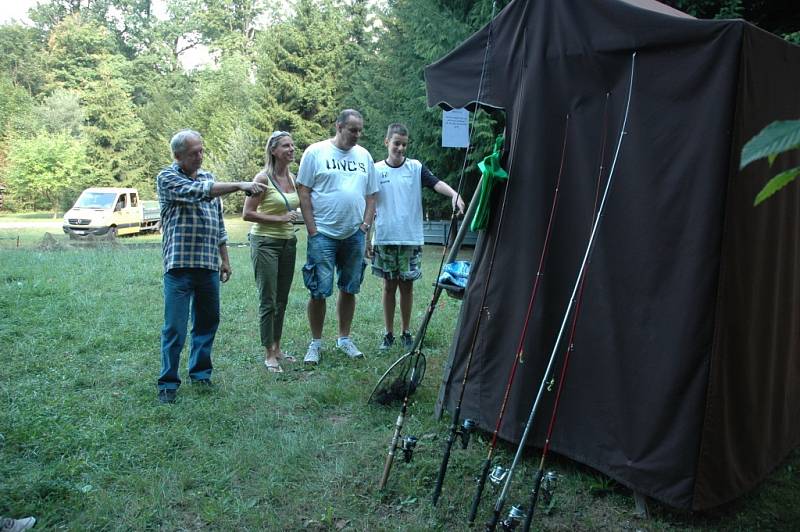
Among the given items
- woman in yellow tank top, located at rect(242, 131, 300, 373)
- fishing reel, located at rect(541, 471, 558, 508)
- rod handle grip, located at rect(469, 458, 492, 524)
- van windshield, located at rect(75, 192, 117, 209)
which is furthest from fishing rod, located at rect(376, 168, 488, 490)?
van windshield, located at rect(75, 192, 117, 209)

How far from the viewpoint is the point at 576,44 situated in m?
3.18

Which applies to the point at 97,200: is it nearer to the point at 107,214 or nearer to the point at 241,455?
the point at 107,214

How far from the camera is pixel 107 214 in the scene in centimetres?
1942

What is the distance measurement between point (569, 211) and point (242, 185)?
2.10 m

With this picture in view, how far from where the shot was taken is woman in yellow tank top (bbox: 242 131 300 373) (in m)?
4.77

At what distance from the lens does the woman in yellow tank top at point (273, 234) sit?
15.6 feet

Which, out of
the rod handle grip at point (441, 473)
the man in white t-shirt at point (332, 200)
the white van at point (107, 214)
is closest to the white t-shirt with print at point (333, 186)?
the man in white t-shirt at point (332, 200)

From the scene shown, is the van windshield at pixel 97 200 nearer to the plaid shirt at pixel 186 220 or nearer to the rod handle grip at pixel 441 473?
the plaid shirt at pixel 186 220

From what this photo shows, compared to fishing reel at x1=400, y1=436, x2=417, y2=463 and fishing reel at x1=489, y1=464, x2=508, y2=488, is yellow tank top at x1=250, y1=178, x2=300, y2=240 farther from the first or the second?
fishing reel at x1=489, y1=464, x2=508, y2=488

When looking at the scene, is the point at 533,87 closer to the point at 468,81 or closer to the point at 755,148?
the point at 468,81

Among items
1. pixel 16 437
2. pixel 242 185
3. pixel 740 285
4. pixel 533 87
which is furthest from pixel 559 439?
pixel 16 437

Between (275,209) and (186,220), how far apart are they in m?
0.78

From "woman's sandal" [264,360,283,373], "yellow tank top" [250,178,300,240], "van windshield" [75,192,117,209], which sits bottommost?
"woman's sandal" [264,360,283,373]

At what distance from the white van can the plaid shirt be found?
1489cm
